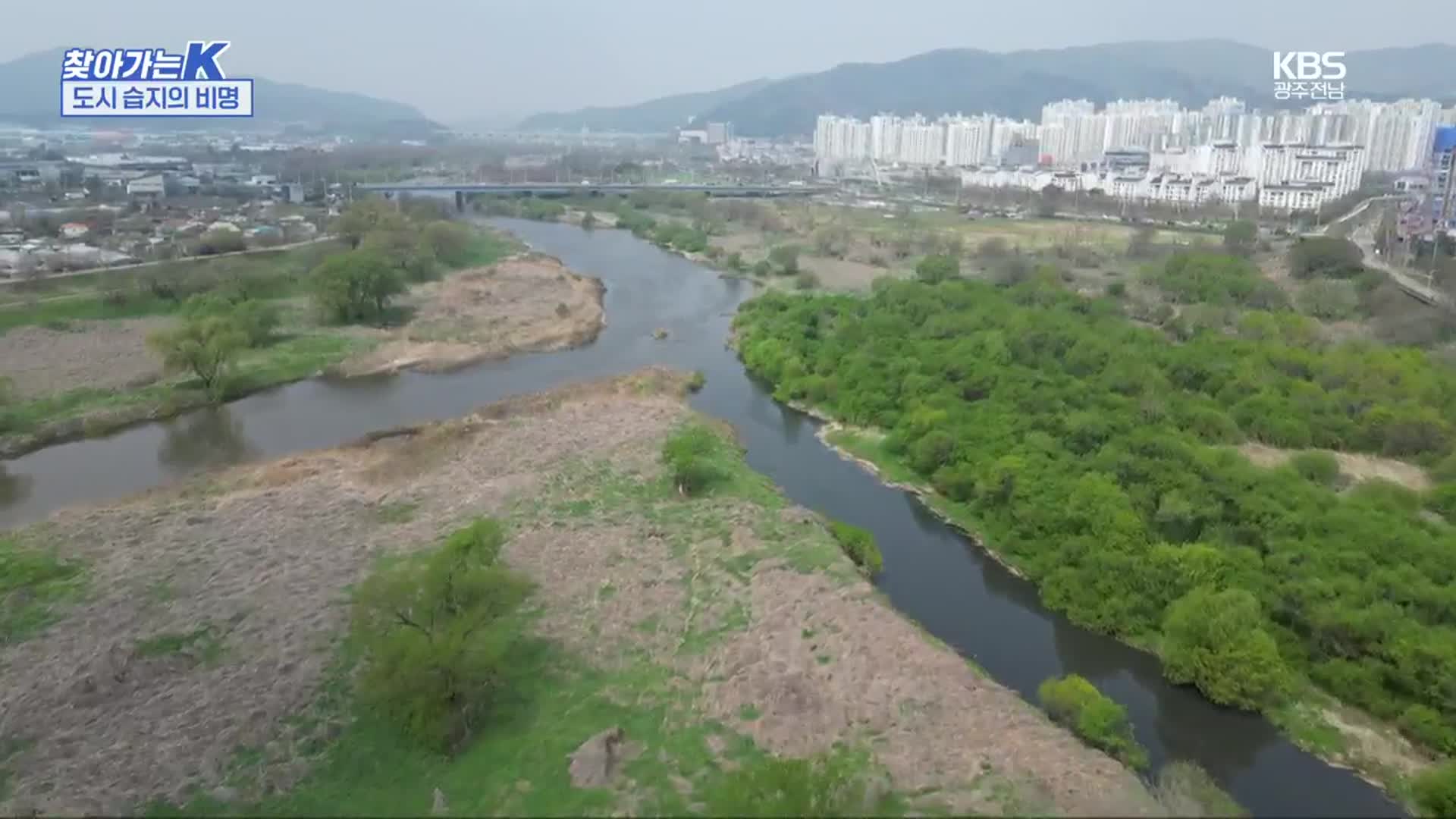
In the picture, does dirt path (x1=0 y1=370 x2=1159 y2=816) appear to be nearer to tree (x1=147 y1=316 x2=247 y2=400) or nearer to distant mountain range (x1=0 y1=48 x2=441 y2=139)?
tree (x1=147 y1=316 x2=247 y2=400)

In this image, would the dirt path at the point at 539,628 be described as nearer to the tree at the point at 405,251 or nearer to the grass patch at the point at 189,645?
the grass patch at the point at 189,645

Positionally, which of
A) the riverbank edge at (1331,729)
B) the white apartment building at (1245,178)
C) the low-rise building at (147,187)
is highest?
the white apartment building at (1245,178)

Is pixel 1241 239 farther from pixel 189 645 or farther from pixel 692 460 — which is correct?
pixel 189 645

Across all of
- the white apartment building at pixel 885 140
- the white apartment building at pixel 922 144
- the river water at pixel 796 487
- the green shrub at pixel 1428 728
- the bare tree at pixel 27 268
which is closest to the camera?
the green shrub at pixel 1428 728

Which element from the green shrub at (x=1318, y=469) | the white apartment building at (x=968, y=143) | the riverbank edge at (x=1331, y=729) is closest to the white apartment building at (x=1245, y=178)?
Result: the white apartment building at (x=968, y=143)

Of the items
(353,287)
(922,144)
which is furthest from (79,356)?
(922,144)

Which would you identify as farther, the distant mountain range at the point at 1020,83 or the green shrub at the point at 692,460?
the distant mountain range at the point at 1020,83

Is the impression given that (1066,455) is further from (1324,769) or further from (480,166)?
(480,166)
